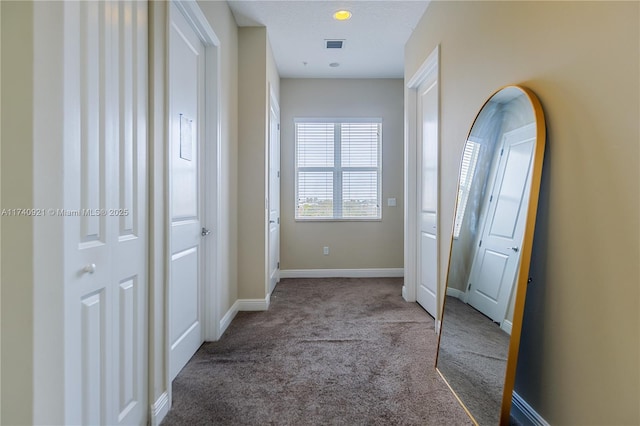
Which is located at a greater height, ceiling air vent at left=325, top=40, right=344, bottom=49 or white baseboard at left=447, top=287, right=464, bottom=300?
ceiling air vent at left=325, top=40, right=344, bottom=49

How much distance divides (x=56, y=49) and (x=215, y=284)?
1.82m

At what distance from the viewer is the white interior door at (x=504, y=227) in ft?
4.68

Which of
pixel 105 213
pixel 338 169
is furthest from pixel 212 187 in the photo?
pixel 338 169

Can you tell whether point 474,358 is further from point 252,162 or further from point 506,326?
point 252,162

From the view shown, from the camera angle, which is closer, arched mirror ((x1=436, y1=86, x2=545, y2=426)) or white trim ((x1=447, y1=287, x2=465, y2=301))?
arched mirror ((x1=436, y1=86, x2=545, y2=426))

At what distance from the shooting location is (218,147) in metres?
2.48

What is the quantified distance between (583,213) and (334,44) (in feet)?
10.1

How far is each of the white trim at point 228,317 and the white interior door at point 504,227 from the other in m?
1.87

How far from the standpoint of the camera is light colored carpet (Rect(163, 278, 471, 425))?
62.8 inches

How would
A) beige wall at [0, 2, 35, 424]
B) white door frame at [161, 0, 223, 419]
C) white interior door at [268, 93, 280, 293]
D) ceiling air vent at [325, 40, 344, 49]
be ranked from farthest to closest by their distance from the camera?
white interior door at [268, 93, 280, 293] → ceiling air vent at [325, 40, 344, 49] → white door frame at [161, 0, 223, 419] → beige wall at [0, 2, 35, 424]

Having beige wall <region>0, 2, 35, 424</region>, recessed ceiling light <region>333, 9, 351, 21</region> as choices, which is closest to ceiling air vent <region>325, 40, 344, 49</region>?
recessed ceiling light <region>333, 9, 351, 21</region>

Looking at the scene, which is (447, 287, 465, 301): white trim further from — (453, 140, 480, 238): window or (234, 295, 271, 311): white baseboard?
(234, 295, 271, 311): white baseboard

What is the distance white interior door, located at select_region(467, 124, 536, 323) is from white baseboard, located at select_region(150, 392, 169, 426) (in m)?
1.63

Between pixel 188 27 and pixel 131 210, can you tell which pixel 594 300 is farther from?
pixel 188 27
